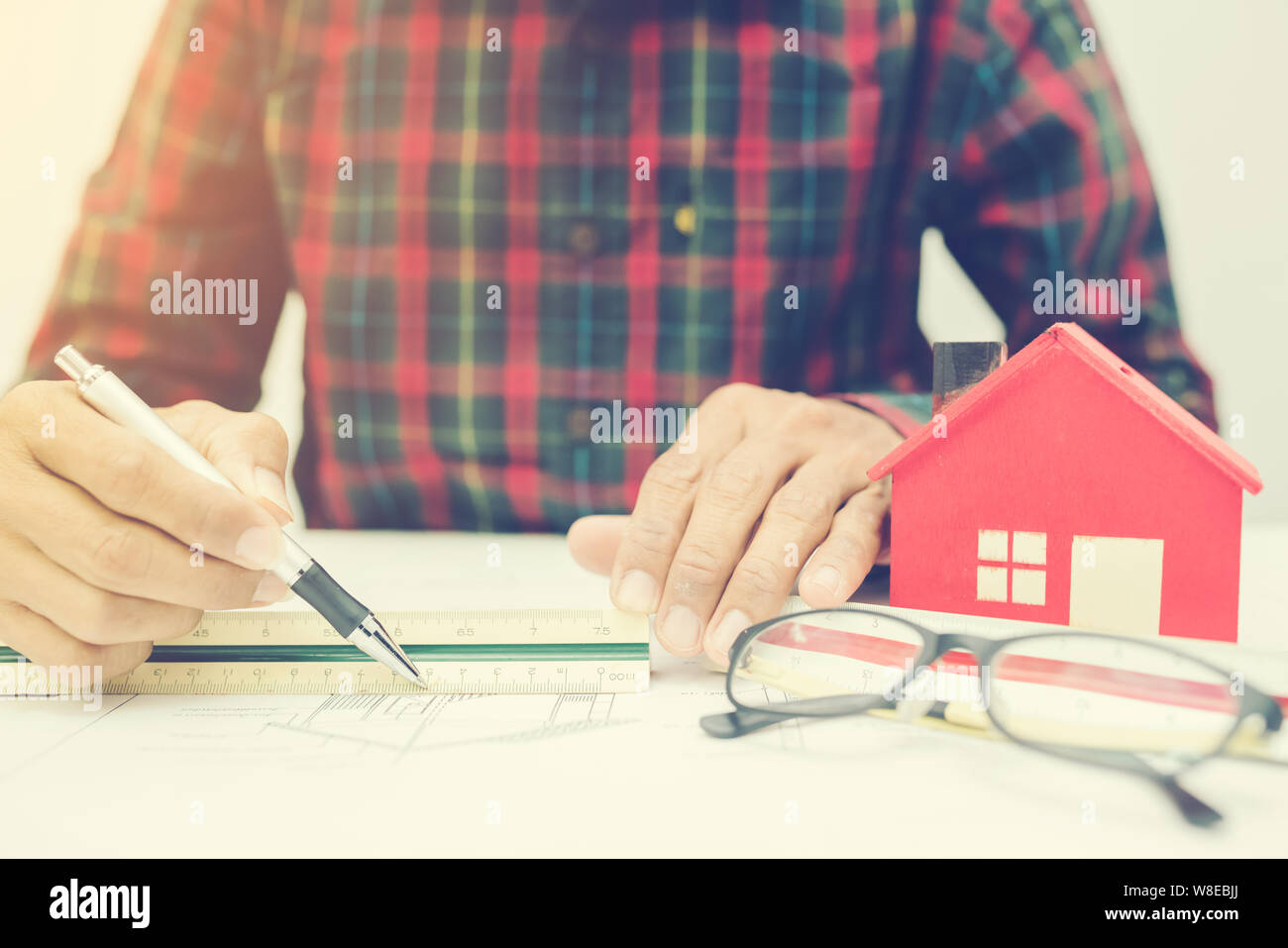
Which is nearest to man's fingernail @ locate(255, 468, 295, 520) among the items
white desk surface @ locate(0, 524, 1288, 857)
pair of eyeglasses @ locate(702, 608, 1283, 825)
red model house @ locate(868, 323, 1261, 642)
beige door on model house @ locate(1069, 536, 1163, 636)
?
white desk surface @ locate(0, 524, 1288, 857)

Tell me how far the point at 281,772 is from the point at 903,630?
44 cm

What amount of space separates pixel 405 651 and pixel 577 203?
793 millimetres

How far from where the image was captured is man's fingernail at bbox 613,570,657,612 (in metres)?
0.70

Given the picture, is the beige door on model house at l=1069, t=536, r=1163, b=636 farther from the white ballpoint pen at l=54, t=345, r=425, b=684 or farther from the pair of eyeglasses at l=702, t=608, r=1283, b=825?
the white ballpoint pen at l=54, t=345, r=425, b=684

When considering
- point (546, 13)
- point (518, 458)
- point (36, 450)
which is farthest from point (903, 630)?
point (546, 13)

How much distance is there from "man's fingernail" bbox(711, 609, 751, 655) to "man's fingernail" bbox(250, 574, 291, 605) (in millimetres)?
348

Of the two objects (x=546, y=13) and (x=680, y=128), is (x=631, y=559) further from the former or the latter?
(x=546, y=13)

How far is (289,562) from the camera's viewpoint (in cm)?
64

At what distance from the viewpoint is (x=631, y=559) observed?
0.75m

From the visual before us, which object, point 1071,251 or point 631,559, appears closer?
point 631,559

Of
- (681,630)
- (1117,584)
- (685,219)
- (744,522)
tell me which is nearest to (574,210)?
(685,219)

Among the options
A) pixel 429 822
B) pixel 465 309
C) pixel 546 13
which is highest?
pixel 546 13

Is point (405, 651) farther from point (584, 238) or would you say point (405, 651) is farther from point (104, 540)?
point (584, 238)

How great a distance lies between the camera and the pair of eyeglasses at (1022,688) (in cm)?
52
